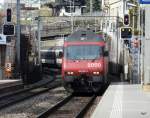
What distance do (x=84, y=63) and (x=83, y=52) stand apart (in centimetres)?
73

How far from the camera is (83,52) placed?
32.8 metres

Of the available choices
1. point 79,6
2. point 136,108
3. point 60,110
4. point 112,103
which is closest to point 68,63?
point 60,110

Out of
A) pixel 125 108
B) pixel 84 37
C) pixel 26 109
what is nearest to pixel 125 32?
pixel 84 37

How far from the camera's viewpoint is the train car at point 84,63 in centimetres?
3206

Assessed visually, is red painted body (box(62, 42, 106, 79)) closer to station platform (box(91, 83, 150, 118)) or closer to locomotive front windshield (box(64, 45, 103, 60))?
locomotive front windshield (box(64, 45, 103, 60))

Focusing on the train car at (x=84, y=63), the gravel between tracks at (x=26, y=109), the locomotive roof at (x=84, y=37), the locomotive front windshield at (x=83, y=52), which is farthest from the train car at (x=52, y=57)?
the gravel between tracks at (x=26, y=109)

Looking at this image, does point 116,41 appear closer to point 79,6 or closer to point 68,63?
point 68,63

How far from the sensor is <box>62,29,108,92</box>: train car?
105 ft

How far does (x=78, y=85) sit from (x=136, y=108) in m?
13.7

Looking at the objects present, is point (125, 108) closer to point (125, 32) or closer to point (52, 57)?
point (125, 32)

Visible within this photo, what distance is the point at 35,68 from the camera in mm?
51875

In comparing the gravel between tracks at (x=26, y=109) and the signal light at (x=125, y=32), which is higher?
the signal light at (x=125, y=32)

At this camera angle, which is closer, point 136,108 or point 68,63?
point 136,108

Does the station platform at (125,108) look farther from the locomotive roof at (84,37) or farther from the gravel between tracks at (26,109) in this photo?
the locomotive roof at (84,37)
